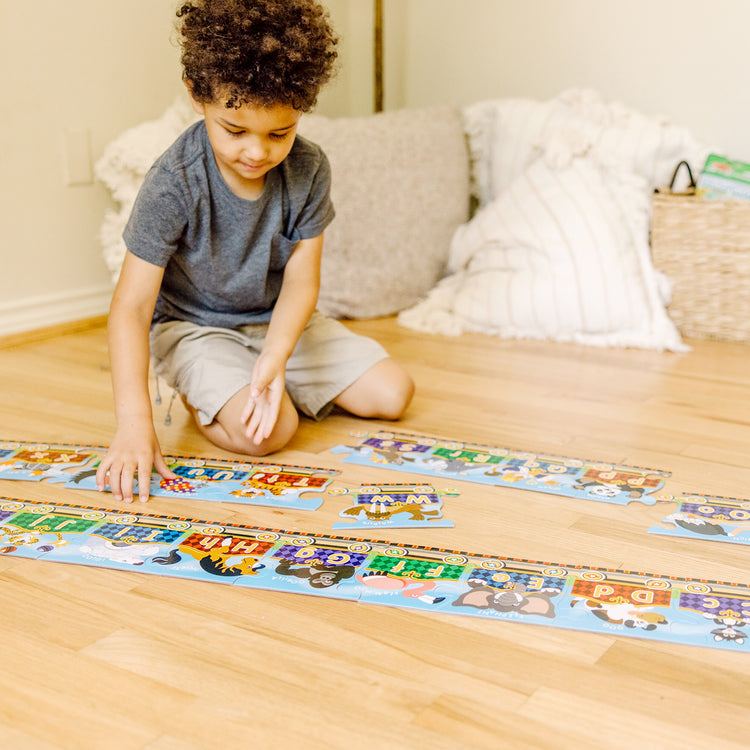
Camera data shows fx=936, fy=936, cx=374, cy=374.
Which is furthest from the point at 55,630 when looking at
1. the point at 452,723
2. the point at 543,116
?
the point at 543,116

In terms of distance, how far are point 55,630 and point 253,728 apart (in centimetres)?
24

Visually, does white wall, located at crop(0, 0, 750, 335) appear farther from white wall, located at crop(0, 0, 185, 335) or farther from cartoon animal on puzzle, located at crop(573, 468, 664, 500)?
cartoon animal on puzzle, located at crop(573, 468, 664, 500)

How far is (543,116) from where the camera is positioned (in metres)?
2.22

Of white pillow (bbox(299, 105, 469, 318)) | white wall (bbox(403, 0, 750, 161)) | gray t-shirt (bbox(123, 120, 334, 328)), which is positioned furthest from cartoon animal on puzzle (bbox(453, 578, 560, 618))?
white wall (bbox(403, 0, 750, 161))

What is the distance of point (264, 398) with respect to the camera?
1271mm

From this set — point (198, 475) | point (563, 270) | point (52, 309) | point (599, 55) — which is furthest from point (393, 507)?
point (599, 55)

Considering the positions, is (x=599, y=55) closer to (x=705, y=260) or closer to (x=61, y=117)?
(x=705, y=260)

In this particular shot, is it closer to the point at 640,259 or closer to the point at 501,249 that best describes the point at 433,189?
the point at 501,249

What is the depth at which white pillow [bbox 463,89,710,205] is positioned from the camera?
6.93ft

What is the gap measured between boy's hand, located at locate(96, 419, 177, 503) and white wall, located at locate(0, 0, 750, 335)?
85cm

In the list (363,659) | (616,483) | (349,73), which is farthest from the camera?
(349,73)

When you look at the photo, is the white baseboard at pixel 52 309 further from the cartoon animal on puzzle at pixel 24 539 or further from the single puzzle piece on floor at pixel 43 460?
the cartoon animal on puzzle at pixel 24 539

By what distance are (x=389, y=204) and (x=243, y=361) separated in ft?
2.96

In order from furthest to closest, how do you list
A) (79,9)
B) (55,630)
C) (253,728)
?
(79,9), (55,630), (253,728)
